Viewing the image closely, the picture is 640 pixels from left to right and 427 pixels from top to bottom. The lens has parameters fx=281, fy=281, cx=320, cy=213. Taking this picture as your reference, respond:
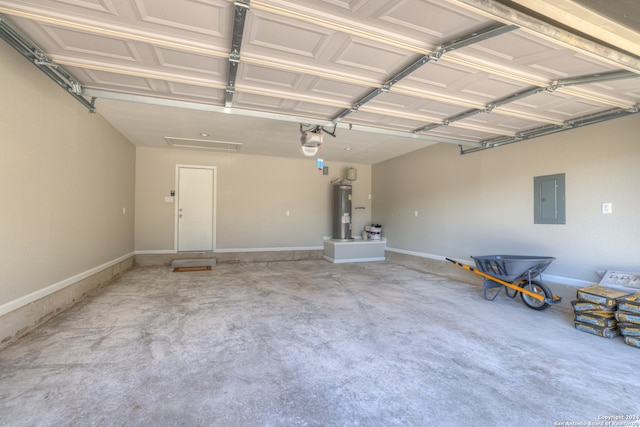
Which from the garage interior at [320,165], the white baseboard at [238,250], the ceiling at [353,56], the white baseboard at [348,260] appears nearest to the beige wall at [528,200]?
the garage interior at [320,165]

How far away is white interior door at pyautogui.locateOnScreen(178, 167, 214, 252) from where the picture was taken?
22.2ft

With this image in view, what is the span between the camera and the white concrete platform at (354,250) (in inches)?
280

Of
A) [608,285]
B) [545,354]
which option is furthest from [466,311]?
[608,285]

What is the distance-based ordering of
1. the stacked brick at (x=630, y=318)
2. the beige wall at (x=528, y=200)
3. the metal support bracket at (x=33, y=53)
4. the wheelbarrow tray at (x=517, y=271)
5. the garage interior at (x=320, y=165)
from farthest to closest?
1. the wheelbarrow tray at (x=517, y=271)
2. the beige wall at (x=528, y=200)
3. the stacked brick at (x=630, y=318)
4. the metal support bracket at (x=33, y=53)
5. the garage interior at (x=320, y=165)

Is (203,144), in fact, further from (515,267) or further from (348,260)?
(515,267)

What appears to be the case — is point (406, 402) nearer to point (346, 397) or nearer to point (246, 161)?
point (346, 397)

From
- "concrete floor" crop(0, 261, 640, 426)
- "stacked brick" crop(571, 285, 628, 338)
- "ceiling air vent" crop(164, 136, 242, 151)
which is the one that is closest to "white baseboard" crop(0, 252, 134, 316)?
"concrete floor" crop(0, 261, 640, 426)

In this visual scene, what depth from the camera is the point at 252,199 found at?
729cm

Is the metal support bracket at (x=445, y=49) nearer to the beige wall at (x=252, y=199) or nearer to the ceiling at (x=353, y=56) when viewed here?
the ceiling at (x=353, y=56)

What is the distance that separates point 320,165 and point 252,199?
2.63m

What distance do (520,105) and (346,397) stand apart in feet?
11.8

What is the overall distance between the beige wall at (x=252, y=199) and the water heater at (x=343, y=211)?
1.50ft

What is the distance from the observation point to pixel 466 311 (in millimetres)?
3611

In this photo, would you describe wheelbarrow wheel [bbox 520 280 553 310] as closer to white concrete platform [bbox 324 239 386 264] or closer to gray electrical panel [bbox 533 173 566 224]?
gray electrical panel [bbox 533 173 566 224]
